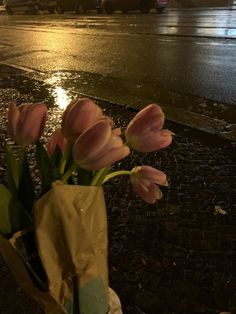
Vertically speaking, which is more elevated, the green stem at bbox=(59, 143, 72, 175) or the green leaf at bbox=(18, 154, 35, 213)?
the green stem at bbox=(59, 143, 72, 175)

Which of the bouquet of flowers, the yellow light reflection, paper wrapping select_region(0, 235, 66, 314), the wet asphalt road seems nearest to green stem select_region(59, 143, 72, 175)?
the bouquet of flowers

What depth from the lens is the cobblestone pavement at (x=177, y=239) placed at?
1995 mm

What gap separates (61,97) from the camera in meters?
5.78

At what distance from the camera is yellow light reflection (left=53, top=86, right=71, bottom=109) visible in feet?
17.7

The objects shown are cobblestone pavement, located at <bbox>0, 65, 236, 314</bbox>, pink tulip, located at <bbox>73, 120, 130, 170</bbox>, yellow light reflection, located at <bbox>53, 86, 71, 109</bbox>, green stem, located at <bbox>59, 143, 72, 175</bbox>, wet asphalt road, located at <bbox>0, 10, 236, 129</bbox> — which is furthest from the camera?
wet asphalt road, located at <bbox>0, 10, 236, 129</bbox>

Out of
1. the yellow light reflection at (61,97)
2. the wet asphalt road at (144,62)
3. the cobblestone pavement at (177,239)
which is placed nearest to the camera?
the cobblestone pavement at (177,239)

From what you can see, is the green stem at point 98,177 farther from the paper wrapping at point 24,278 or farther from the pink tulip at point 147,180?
the paper wrapping at point 24,278

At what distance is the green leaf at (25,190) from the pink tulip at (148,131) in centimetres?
26

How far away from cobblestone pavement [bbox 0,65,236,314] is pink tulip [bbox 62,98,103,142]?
130 centimetres

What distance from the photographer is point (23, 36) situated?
13.3 metres

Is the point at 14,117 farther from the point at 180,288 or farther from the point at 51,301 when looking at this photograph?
the point at 180,288

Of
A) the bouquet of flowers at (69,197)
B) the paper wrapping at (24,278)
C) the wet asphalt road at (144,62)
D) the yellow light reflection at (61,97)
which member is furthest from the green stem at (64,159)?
the yellow light reflection at (61,97)

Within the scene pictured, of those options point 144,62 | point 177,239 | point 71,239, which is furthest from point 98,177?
point 144,62

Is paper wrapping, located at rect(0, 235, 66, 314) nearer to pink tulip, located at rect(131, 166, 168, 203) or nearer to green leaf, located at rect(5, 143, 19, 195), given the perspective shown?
green leaf, located at rect(5, 143, 19, 195)
